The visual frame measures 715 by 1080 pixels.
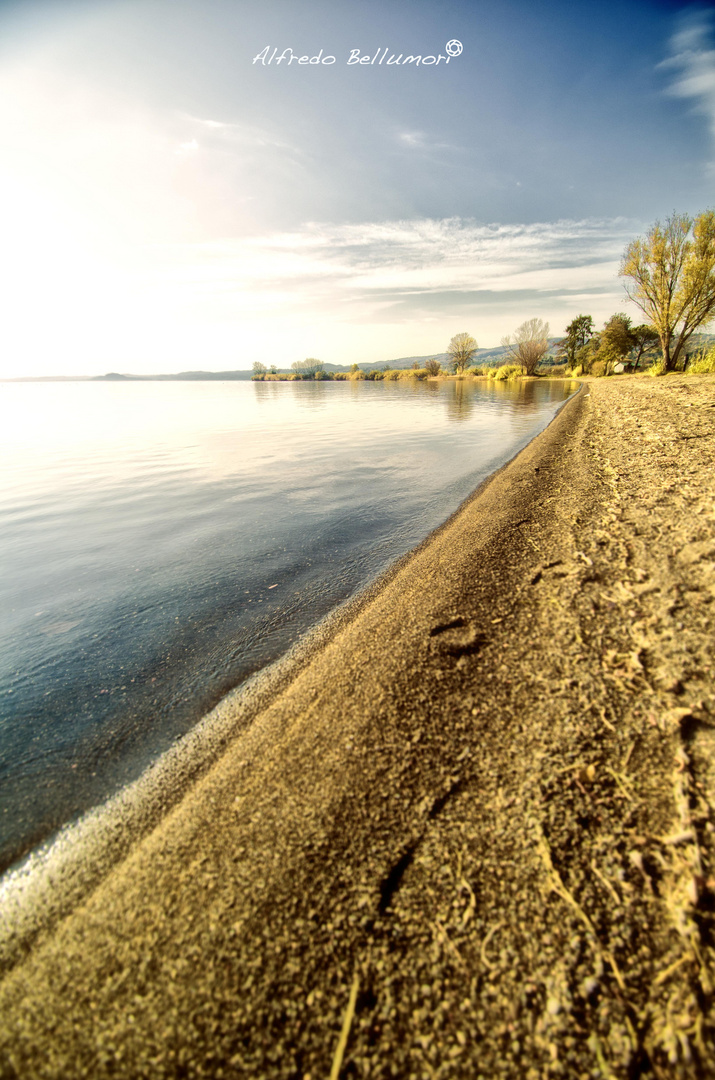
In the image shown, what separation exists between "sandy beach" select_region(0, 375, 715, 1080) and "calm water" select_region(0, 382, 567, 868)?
1.02 metres

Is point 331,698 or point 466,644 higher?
point 466,644

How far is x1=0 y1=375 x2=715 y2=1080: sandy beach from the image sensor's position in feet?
4.65

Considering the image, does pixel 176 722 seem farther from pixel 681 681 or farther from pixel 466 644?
pixel 681 681

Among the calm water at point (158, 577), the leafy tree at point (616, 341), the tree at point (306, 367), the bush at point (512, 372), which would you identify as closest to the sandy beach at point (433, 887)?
the calm water at point (158, 577)

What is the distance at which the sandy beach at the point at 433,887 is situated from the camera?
1.42m

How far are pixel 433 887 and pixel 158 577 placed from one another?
18.1 feet

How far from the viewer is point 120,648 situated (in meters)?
4.46

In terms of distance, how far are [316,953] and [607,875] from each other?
1366 millimetres

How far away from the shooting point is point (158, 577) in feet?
19.6

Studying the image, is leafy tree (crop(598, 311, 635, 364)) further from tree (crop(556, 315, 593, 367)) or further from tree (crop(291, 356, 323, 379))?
tree (crop(291, 356, 323, 379))

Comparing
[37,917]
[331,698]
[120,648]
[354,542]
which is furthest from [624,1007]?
[354,542]

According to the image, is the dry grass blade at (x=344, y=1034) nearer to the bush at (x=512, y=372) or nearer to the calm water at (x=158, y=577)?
the calm water at (x=158, y=577)

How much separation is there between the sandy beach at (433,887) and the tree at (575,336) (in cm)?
8108

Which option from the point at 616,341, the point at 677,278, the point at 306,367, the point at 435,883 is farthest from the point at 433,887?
the point at 306,367
